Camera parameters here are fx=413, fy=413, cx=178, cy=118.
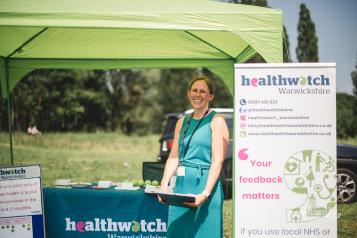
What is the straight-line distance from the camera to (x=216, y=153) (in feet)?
12.0

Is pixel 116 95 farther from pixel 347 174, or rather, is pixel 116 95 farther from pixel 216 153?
pixel 216 153

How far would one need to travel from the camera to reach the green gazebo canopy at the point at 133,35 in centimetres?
367

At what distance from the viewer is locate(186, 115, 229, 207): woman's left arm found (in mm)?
3588

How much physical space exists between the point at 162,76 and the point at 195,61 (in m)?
41.3

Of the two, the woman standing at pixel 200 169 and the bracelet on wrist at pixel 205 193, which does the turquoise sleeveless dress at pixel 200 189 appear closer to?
the woman standing at pixel 200 169

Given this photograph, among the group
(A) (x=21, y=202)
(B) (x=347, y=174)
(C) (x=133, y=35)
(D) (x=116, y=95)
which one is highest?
(D) (x=116, y=95)

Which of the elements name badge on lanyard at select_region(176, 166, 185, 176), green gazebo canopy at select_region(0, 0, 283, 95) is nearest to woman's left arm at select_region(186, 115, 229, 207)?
name badge on lanyard at select_region(176, 166, 185, 176)

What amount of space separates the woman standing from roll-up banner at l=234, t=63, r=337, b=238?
21 cm

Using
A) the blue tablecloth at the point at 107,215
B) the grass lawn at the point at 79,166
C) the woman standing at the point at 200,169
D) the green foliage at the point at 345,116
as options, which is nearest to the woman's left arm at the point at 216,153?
the woman standing at the point at 200,169

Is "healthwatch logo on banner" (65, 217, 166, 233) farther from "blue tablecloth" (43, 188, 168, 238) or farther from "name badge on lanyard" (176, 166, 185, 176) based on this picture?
"name badge on lanyard" (176, 166, 185, 176)

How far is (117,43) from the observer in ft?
19.9

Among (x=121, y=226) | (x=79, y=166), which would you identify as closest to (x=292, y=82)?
(x=121, y=226)

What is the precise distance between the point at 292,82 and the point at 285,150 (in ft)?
1.93

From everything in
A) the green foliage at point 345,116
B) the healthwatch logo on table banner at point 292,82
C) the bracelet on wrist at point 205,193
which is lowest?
the bracelet on wrist at point 205,193
